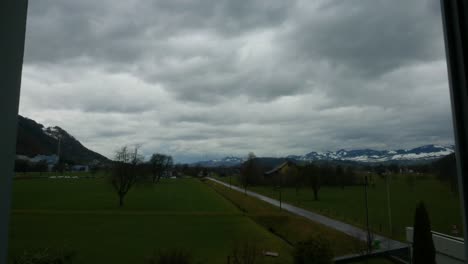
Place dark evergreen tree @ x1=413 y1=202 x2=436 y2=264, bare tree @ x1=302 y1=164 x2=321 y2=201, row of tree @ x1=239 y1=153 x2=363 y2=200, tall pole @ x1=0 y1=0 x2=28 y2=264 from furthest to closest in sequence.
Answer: row of tree @ x1=239 y1=153 x2=363 y2=200 → bare tree @ x1=302 y1=164 x2=321 y2=201 → dark evergreen tree @ x1=413 y1=202 x2=436 y2=264 → tall pole @ x1=0 y1=0 x2=28 y2=264

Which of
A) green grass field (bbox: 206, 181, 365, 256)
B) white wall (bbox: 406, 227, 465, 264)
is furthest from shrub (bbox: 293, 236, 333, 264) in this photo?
green grass field (bbox: 206, 181, 365, 256)

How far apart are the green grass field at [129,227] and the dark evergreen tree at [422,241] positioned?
4.46 m

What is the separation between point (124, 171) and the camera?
103ft

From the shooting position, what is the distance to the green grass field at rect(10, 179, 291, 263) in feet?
48.1

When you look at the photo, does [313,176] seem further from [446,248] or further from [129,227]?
[446,248]

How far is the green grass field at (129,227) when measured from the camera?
48.1 feet

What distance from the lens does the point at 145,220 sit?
75.8ft

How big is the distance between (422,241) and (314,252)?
12.3 feet

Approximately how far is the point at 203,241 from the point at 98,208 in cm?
1469

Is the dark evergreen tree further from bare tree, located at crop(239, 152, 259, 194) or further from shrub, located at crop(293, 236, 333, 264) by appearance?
bare tree, located at crop(239, 152, 259, 194)

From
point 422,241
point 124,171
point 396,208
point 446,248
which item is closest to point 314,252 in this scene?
point 422,241

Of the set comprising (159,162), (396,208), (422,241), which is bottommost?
(396,208)

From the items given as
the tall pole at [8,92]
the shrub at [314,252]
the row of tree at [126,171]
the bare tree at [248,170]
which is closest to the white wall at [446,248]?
the shrub at [314,252]

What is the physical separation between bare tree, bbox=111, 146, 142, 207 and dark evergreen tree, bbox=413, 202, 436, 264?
2626cm
